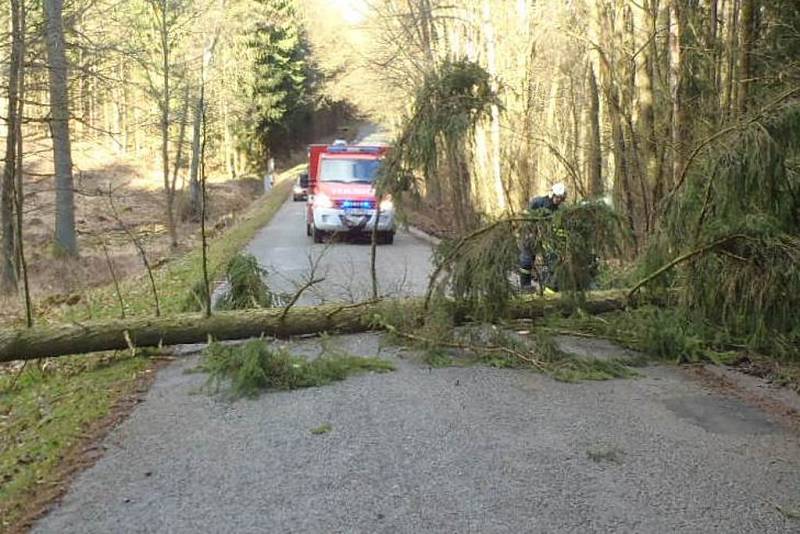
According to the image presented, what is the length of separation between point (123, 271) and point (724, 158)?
16578 mm

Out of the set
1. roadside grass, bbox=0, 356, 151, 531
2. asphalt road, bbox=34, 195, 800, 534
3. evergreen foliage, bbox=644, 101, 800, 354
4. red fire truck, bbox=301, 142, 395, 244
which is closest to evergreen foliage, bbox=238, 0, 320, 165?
red fire truck, bbox=301, 142, 395, 244

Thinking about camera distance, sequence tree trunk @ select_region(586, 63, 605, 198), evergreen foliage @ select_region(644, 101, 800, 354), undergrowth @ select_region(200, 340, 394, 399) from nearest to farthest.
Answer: evergreen foliage @ select_region(644, 101, 800, 354), undergrowth @ select_region(200, 340, 394, 399), tree trunk @ select_region(586, 63, 605, 198)

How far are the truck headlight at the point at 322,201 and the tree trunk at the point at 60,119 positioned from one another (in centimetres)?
605

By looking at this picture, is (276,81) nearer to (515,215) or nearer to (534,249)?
(515,215)

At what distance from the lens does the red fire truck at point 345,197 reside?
20578 mm

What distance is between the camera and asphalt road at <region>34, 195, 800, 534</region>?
4.73 m

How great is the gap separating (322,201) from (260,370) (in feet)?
44.9

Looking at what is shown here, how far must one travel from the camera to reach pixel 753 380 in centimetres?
788

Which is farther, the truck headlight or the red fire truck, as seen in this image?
the truck headlight

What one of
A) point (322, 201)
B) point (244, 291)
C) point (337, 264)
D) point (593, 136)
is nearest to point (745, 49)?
point (244, 291)

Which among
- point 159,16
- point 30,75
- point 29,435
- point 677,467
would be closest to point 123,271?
point 30,75

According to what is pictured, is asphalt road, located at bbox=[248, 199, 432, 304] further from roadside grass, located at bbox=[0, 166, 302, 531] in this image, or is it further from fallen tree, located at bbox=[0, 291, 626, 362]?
roadside grass, located at bbox=[0, 166, 302, 531]

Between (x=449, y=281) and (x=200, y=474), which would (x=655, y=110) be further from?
(x=200, y=474)

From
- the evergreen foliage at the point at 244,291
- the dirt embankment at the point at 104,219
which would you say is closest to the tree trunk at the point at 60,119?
the dirt embankment at the point at 104,219
